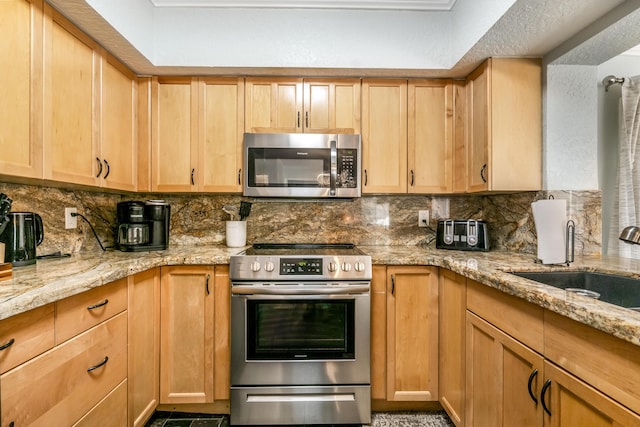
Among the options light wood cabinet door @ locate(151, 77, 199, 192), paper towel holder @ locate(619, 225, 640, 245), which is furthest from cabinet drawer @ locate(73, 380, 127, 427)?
paper towel holder @ locate(619, 225, 640, 245)

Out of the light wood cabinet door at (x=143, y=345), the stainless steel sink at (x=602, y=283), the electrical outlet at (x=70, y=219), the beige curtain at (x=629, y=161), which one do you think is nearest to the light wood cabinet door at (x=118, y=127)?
the electrical outlet at (x=70, y=219)

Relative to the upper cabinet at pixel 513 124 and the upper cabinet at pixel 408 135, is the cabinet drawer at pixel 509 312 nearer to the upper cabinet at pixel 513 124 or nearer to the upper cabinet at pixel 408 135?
the upper cabinet at pixel 513 124

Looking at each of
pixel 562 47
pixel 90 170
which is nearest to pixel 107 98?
pixel 90 170

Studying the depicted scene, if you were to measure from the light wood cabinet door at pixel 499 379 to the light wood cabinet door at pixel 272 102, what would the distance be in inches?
64.6

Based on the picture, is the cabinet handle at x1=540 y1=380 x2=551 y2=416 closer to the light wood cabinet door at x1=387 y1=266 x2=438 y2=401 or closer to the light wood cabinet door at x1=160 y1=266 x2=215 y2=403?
the light wood cabinet door at x1=387 y1=266 x2=438 y2=401

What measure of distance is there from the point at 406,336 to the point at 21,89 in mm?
2228

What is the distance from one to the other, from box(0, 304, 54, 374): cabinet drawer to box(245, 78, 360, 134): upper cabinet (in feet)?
5.07

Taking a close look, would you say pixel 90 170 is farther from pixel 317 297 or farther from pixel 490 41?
pixel 490 41

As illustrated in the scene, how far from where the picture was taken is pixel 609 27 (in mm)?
1553

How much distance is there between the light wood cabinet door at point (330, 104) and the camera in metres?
2.26

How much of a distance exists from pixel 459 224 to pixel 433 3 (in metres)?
1.43

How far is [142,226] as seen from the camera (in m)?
2.10

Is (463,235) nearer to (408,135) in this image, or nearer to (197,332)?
(408,135)

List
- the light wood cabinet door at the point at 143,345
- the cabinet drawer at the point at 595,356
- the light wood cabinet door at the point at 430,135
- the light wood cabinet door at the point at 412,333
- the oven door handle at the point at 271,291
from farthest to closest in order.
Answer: the light wood cabinet door at the point at 430,135
the light wood cabinet door at the point at 412,333
the oven door handle at the point at 271,291
the light wood cabinet door at the point at 143,345
the cabinet drawer at the point at 595,356
